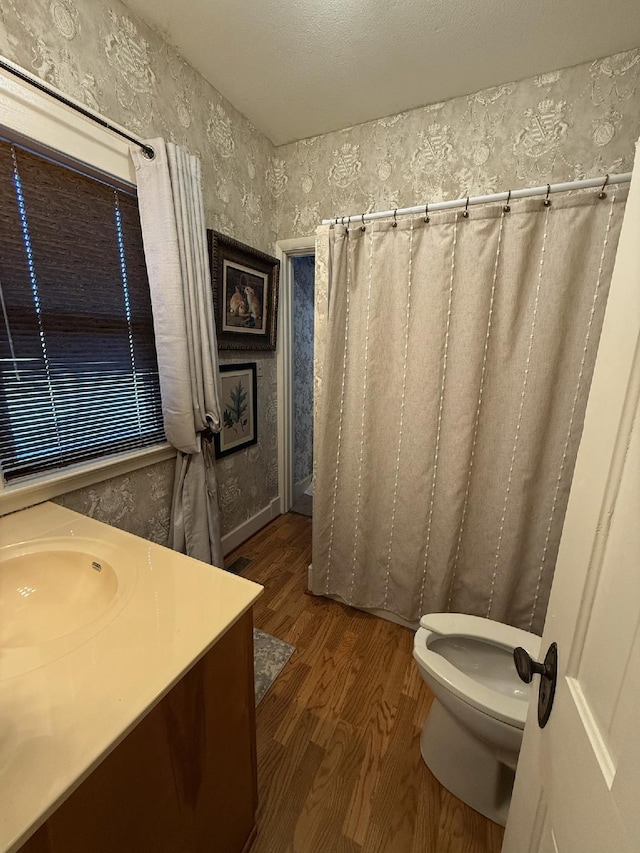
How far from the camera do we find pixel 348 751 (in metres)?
1.18

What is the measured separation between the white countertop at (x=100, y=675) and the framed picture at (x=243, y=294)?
4.46 feet

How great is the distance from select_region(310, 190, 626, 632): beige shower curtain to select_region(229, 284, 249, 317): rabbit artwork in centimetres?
62

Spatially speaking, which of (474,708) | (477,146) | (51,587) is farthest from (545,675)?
(477,146)

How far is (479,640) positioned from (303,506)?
190cm

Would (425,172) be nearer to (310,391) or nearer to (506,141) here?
(506,141)

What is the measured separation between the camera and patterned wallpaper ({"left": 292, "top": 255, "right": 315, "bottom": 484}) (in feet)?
9.98

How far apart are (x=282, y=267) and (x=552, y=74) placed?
1.57 m

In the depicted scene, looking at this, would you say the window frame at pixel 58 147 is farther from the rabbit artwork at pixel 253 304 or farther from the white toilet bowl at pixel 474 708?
the white toilet bowl at pixel 474 708

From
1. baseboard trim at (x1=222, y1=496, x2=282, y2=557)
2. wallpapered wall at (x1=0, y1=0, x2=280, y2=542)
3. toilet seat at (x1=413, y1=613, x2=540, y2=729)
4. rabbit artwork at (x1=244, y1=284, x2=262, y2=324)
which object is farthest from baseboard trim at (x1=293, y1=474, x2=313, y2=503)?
toilet seat at (x1=413, y1=613, x2=540, y2=729)

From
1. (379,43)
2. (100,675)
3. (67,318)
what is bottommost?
(100,675)

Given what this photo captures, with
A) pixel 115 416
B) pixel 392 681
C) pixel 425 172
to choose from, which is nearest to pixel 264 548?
pixel 392 681

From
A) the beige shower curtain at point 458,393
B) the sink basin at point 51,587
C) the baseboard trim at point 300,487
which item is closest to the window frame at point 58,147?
the sink basin at point 51,587

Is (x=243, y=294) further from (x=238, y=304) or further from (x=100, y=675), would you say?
(x=100, y=675)

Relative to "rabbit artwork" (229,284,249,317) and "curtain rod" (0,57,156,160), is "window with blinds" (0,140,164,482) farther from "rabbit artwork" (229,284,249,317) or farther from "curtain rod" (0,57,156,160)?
"rabbit artwork" (229,284,249,317)
